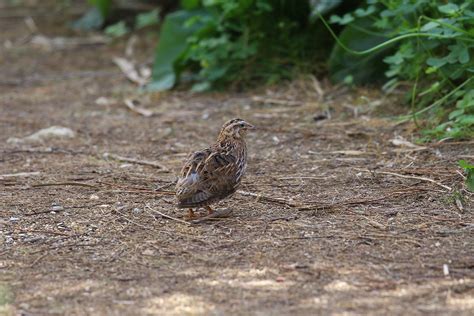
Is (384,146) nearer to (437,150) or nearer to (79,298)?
(437,150)

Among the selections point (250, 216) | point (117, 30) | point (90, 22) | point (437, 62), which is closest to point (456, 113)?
point (437, 62)

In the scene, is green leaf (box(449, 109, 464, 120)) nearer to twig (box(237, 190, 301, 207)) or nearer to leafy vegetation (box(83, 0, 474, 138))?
leafy vegetation (box(83, 0, 474, 138))

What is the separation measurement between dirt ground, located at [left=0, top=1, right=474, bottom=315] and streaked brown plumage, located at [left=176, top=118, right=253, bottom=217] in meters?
0.16

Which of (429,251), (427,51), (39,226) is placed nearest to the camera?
(429,251)

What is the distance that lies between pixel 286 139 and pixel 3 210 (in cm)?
259

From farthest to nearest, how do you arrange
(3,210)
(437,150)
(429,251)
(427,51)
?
(427,51) < (437,150) < (3,210) < (429,251)

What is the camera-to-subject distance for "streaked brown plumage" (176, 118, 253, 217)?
16.0 feet

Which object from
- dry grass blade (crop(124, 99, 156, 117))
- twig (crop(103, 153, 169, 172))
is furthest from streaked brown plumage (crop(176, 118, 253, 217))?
dry grass blade (crop(124, 99, 156, 117))

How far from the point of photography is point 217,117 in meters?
8.05

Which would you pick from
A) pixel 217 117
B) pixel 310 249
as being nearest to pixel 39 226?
pixel 310 249

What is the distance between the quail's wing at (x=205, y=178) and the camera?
16.0 feet

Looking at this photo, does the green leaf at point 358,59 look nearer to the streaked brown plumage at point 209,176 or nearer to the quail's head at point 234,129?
the quail's head at point 234,129

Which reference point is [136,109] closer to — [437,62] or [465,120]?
[437,62]

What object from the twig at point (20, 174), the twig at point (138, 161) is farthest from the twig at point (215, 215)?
the twig at point (20, 174)
